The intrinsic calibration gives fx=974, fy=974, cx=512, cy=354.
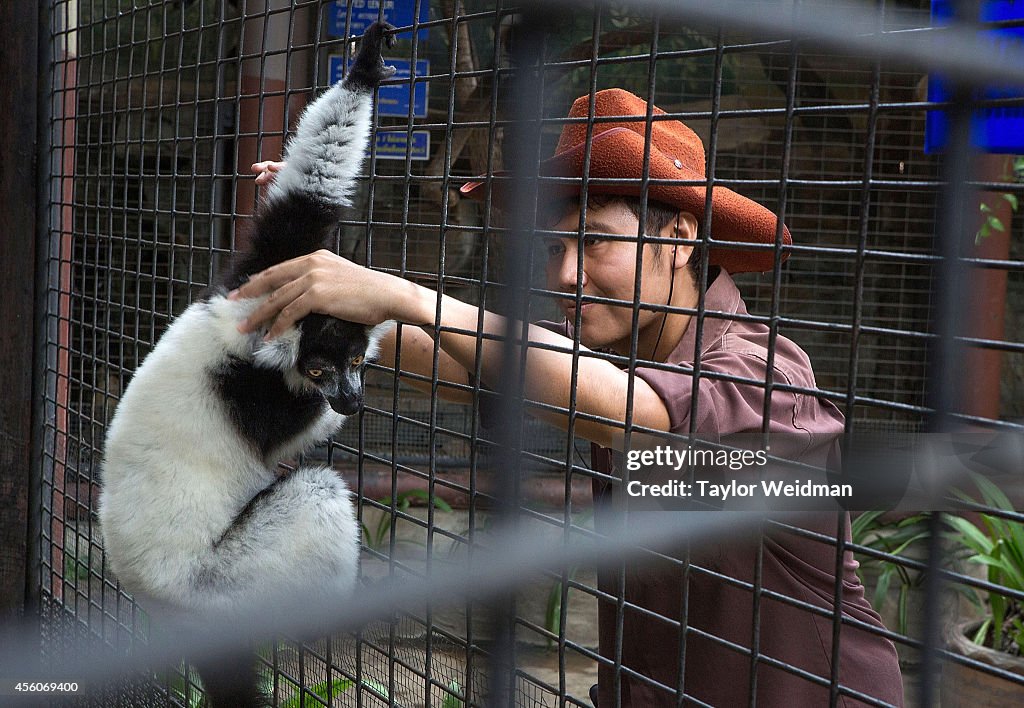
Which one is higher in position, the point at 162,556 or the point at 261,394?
the point at 261,394

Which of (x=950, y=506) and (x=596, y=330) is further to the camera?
(x=596, y=330)

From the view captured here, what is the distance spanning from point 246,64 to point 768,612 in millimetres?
2260

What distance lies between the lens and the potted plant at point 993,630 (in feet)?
10.2

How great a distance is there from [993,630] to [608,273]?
2635 millimetres

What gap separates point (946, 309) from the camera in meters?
0.72

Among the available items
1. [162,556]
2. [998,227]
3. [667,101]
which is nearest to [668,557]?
[162,556]

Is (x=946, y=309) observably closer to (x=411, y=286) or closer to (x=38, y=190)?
(x=411, y=286)

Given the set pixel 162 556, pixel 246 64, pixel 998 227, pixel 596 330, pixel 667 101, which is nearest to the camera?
pixel 596 330

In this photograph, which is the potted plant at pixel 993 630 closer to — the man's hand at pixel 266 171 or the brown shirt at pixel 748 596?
the brown shirt at pixel 748 596

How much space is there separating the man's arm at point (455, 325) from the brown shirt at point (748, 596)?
5cm

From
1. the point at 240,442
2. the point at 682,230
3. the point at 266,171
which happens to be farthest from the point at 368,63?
the point at 240,442

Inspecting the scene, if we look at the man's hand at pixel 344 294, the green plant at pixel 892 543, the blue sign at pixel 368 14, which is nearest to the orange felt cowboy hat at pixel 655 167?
the man's hand at pixel 344 294

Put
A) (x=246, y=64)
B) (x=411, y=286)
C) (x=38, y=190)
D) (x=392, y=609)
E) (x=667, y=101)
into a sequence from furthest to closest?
(x=667, y=101), (x=246, y=64), (x=38, y=190), (x=411, y=286), (x=392, y=609)

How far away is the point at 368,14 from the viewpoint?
13.0 feet
